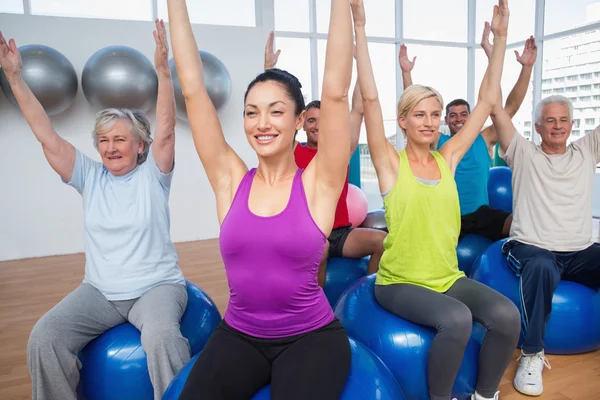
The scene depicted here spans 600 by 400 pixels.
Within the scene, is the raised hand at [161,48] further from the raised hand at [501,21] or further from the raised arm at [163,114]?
the raised hand at [501,21]

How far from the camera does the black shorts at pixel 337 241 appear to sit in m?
2.50

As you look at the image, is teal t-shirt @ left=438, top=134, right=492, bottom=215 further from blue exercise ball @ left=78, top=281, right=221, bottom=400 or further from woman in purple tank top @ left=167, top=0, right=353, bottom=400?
blue exercise ball @ left=78, top=281, right=221, bottom=400

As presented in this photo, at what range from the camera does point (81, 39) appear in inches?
176

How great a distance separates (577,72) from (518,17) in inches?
45.9

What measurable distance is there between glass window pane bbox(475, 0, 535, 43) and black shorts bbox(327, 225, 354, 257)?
217 inches

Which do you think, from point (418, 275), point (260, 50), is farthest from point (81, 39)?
point (418, 275)

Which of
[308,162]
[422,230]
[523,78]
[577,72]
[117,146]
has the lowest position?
[422,230]

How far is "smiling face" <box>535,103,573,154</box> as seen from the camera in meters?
2.31

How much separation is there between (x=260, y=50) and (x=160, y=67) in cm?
371

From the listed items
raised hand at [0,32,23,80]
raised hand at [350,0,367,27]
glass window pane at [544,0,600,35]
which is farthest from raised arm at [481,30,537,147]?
glass window pane at [544,0,600,35]

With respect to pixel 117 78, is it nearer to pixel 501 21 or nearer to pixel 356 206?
pixel 356 206

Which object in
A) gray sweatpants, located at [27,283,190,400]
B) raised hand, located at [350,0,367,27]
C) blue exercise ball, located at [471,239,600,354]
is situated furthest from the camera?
blue exercise ball, located at [471,239,600,354]

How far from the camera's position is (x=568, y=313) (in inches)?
84.3

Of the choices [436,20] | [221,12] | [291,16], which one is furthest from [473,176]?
[436,20]
